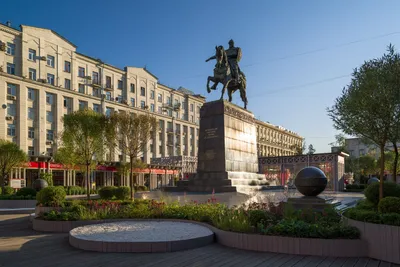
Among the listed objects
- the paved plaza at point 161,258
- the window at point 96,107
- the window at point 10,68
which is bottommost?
the paved plaza at point 161,258

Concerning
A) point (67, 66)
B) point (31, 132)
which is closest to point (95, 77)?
point (67, 66)

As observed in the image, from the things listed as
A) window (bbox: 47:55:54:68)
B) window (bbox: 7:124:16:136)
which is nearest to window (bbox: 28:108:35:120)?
window (bbox: 7:124:16:136)

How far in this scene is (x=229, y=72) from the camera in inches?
1133

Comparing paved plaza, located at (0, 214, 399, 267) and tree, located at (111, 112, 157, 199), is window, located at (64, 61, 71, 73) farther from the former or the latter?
paved plaza, located at (0, 214, 399, 267)

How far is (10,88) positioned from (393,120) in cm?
5386

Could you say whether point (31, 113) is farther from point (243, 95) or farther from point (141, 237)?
point (141, 237)

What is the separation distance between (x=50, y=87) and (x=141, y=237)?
54.3 m

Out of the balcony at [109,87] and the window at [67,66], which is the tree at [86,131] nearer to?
the window at [67,66]

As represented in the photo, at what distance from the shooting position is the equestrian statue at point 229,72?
92.0 feet

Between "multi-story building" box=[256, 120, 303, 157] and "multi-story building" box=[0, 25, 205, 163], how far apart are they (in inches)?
1804

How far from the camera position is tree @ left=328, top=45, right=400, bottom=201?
38.7 feet

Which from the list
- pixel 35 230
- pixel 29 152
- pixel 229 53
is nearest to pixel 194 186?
pixel 229 53

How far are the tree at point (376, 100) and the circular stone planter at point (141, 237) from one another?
248 inches

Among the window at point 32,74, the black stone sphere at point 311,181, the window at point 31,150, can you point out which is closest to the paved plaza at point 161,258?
the black stone sphere at point 311,181
